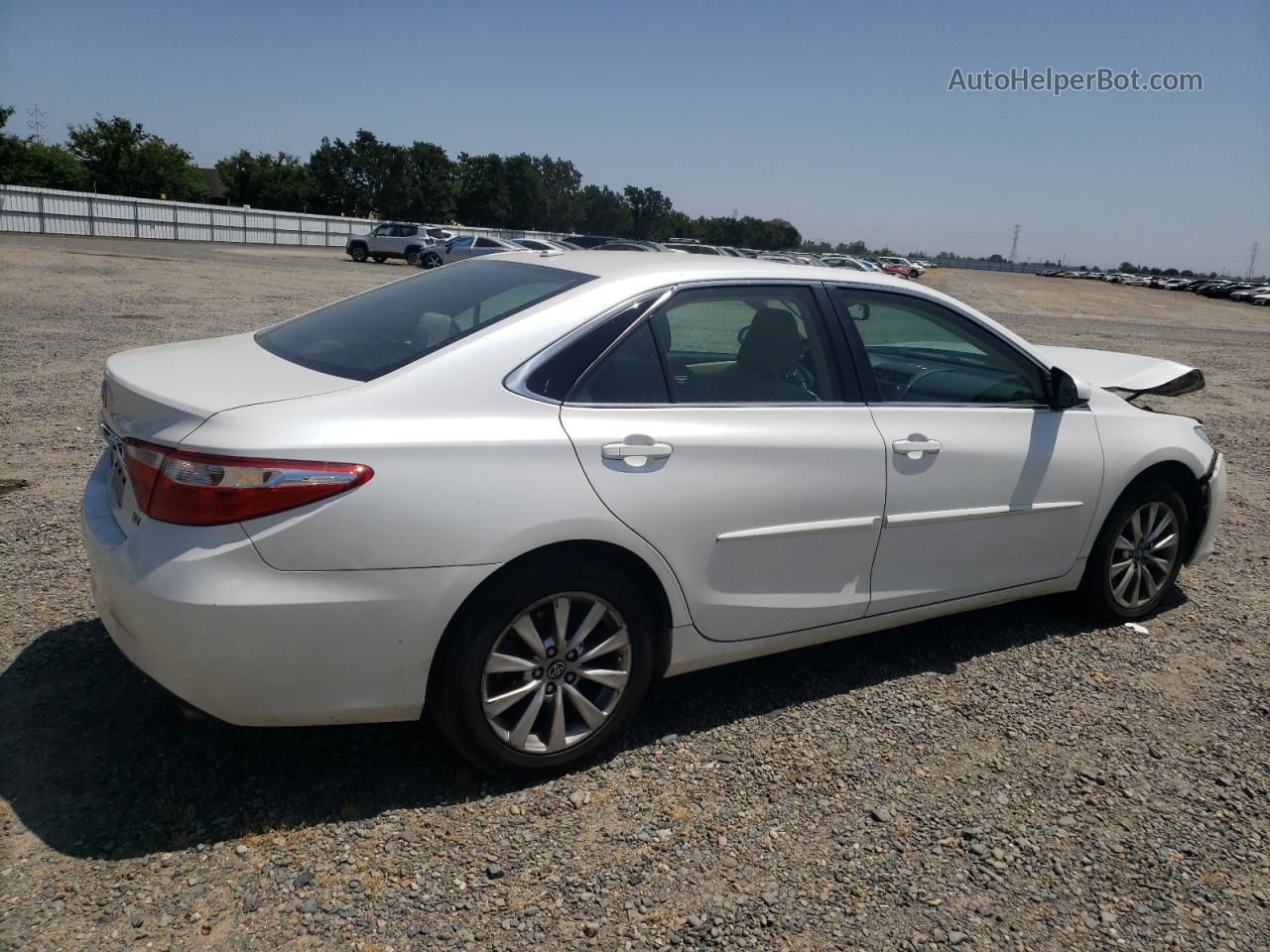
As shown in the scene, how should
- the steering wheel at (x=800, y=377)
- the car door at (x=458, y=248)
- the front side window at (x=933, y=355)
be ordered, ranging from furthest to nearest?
the car door at (x=458, y=248) → the front side window at (x=933, y=355) → the steering wheel at (x=800, y=377)

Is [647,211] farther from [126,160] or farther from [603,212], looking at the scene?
[126,160]

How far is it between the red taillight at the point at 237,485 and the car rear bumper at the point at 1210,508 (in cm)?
414

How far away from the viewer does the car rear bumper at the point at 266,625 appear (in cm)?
255

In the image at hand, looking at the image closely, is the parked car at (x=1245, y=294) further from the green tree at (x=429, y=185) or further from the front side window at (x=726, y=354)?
the front side window at (x=726, y=354)

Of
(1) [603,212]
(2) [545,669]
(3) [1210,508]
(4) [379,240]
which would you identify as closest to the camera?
(2) [545,669]

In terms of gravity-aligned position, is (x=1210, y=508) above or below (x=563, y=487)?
below

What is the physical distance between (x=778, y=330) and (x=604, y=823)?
191cm

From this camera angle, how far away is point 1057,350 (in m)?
5.87

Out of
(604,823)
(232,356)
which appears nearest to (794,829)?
(604,823)

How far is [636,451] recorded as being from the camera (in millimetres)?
3055

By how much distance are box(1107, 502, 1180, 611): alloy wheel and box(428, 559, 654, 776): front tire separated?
2633 millimetres

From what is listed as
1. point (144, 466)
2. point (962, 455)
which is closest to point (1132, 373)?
point (962, 455)

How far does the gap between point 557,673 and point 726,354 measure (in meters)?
1.40

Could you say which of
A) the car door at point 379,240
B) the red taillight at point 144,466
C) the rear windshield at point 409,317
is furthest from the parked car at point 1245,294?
the red taillight at point 144,466
